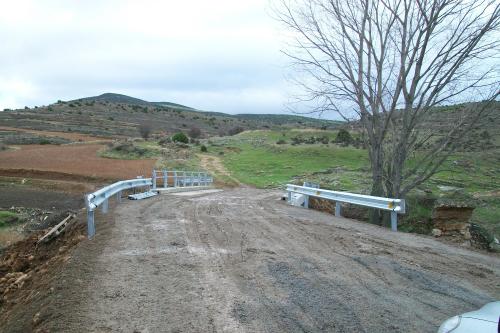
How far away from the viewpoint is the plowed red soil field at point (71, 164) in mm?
31734

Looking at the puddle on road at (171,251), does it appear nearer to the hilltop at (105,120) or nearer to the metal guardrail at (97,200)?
the metal guardrail at (97,200)

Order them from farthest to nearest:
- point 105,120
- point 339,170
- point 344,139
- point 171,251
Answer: point 105,120 → point 344,139 → point 339,170 → point 171,251

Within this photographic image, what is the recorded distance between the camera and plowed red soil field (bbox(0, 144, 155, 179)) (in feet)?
104

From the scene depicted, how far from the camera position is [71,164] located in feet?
121

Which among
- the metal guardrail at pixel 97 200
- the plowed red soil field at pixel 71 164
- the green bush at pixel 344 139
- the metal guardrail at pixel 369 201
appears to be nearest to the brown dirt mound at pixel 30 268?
the metal guardrail at pixel 97 200

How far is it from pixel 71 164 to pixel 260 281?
109ft

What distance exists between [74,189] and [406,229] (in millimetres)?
18952

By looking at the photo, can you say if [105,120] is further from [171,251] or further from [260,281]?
[260,281]

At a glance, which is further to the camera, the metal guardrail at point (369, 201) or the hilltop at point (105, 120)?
the hilltop at point (105, 120)

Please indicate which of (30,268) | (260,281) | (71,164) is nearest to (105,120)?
(71,164)

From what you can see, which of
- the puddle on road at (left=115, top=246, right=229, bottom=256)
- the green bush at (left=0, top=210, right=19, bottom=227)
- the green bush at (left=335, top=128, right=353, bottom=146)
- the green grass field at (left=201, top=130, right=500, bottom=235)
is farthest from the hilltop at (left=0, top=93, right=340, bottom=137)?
the puddle on road at (left=115, top=246, right=229, bottom=256)

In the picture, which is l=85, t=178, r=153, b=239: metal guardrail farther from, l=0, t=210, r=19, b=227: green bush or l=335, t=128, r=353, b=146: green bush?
l=335, t=128, r=353, b=146: green bush

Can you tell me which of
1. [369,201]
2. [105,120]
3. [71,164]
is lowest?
[71,164]

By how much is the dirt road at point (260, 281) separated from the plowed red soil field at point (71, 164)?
76.1ft
